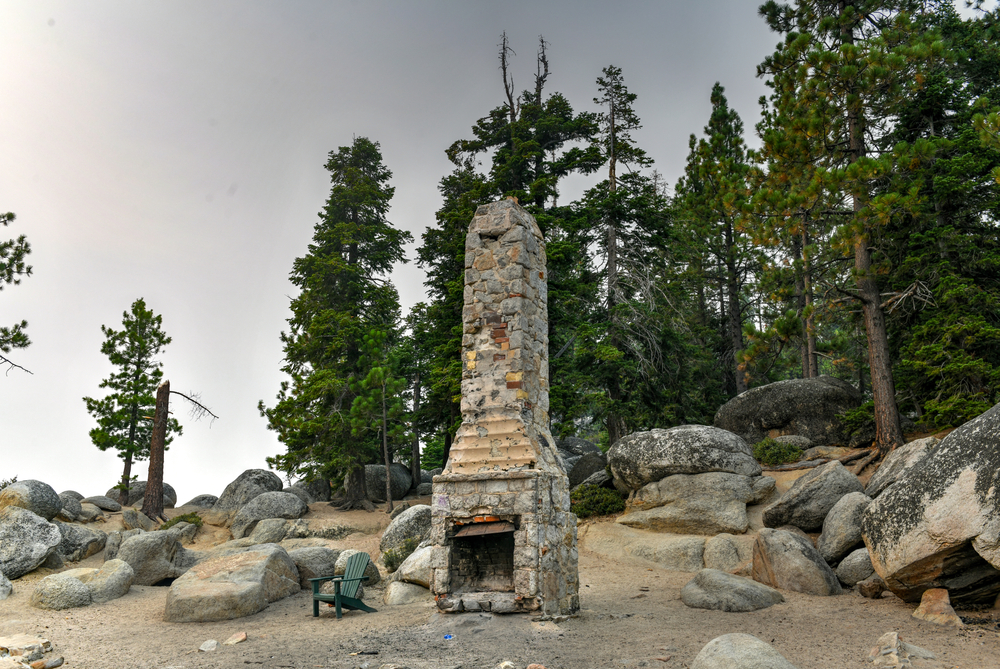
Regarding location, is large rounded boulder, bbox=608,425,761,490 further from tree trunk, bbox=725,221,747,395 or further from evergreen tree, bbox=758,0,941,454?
tree trunk, bbox=725,221,747,395

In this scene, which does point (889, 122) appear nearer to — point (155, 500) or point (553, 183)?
point (553, 183)

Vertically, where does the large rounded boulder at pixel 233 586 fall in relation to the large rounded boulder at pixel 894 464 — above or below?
below

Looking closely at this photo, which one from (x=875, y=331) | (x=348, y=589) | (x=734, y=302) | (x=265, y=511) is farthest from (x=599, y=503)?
(x=734, y=302)

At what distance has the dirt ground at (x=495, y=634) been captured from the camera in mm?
6391

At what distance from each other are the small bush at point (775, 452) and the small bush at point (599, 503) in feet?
11.6

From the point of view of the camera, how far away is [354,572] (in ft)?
33.1

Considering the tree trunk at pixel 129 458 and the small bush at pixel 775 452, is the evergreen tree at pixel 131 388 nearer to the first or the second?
the tree trunk at pixel 129 458

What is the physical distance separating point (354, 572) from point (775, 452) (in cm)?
1000

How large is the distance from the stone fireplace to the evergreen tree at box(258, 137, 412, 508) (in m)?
10.5

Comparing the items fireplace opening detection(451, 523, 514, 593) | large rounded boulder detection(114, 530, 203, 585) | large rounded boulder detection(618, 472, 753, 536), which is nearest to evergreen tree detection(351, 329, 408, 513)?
large rounded boulder detection(114, 530, 203, 585)

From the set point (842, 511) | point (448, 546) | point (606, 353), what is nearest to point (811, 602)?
point (842, 511)

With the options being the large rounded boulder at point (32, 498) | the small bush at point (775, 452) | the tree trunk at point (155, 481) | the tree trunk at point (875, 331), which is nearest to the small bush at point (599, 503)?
the small bush at point (775, 452)

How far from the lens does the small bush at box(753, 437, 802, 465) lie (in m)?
14.8

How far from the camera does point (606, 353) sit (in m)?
16.0
